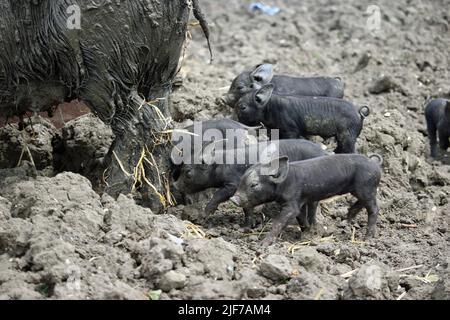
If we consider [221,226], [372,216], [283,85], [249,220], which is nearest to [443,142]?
[283,85]

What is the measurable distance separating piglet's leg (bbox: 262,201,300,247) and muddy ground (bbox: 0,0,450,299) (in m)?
0.11

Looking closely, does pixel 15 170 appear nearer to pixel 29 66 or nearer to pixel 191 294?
pixel 29 66

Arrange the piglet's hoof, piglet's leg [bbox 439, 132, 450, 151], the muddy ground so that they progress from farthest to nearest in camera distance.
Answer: piglet's leg [bbox 439, 132, 450, 151] → the piglet's hoof → the muddy ground

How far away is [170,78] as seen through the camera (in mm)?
6543

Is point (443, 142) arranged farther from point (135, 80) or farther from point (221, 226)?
point (135, 80)

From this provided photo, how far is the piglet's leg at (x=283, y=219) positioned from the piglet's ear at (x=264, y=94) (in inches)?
60.7

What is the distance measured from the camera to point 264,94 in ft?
24.2

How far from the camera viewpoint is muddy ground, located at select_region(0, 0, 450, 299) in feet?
16.3

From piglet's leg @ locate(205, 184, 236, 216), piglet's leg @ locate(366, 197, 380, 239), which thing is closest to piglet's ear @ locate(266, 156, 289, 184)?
piglet's leg @ locate(205, 184, 236, 216)

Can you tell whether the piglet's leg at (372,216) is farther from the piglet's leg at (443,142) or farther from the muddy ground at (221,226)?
the piglet's leg at (443,142)

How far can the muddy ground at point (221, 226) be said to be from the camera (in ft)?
16.3

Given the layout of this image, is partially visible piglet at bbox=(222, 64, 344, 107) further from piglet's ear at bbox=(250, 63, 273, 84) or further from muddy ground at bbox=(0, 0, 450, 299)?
muddy ground at bbox=(0, 0, 450, 299)

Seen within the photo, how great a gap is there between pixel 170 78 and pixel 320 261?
194 centimetres
